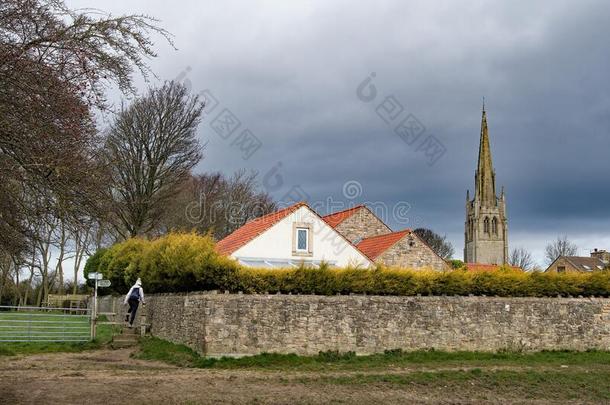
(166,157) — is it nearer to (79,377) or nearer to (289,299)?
(289,299)

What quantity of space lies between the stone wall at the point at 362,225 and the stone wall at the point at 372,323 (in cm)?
1349

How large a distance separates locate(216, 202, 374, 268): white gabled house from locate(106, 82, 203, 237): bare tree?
7583mm

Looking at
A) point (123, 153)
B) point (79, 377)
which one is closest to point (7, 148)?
point (79, 377)

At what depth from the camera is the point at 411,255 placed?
31.0 metres

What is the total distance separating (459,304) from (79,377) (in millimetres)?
12821

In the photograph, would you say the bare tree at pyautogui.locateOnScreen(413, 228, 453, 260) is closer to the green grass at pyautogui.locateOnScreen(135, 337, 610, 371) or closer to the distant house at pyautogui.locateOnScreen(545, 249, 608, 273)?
the distant house at pyautogui.locateOnScreen(545, 249, 608, 273)

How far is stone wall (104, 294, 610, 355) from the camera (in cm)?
1794

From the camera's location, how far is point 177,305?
2022cm

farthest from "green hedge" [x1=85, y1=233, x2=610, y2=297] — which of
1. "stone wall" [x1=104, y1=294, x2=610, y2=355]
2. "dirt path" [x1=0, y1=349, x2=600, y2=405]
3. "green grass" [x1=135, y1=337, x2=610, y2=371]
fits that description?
"dirt path" [x1=0, y1=349, x2=600, y2=405]

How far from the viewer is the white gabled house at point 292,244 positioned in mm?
26438

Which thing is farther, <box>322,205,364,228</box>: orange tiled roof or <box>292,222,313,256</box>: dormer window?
<box>322,205,364,228</box>: orange tiled roof

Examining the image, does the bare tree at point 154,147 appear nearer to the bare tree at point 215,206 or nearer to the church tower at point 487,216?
the bare tree at point 215,206

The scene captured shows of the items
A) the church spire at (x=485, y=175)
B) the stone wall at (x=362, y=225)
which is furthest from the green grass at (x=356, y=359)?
the church spire at (x=485, y=175)

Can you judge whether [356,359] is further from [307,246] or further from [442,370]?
[307,246]
